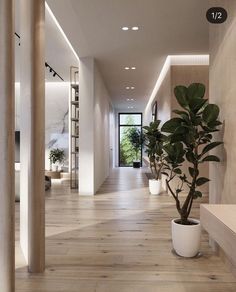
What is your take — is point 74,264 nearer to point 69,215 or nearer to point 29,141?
point 29,141

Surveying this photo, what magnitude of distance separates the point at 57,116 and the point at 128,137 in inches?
265

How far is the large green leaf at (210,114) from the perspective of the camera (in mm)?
2898

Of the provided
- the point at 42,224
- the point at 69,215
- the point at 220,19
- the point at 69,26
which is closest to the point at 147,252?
the point at 42,224

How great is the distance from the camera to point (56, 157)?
9828mm

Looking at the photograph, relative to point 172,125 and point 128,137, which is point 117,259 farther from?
point 128,137

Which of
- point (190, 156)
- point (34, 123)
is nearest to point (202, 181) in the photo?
point (190, 156)

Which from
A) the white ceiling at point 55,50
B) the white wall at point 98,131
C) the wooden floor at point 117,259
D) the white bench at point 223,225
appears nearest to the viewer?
the white bench at point 223,225

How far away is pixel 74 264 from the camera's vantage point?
9.57 ft

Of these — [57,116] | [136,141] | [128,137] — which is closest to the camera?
[57,116]

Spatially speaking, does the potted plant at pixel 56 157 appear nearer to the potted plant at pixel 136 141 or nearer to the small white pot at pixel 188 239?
the potted plant at pixel 136 141

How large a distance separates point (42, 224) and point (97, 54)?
4.62 meters

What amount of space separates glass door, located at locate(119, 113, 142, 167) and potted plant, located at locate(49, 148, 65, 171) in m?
6.60

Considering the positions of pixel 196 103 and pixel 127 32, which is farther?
pixel 127 32

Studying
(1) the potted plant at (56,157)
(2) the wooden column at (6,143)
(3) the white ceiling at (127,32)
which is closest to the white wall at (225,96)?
(3) the white ceiling at (127,32)
